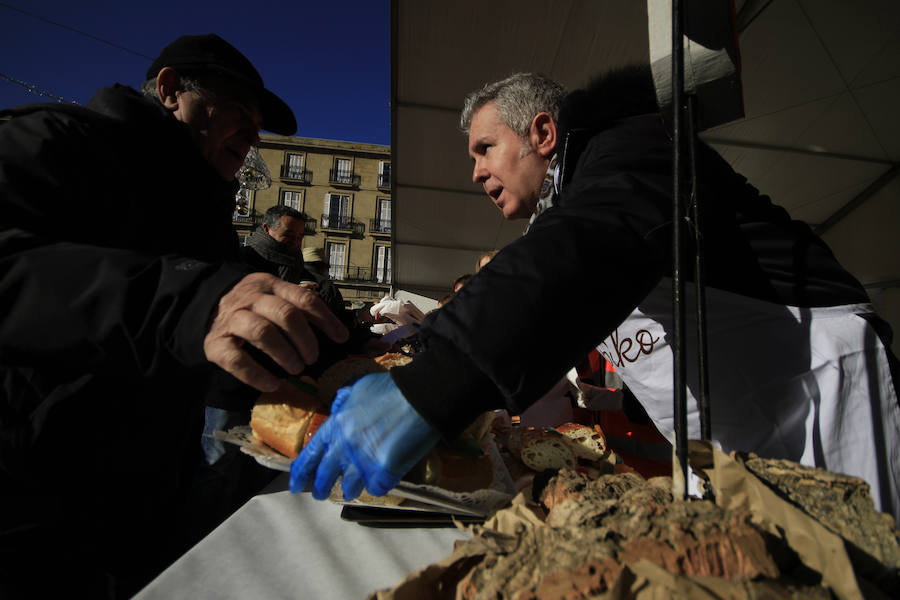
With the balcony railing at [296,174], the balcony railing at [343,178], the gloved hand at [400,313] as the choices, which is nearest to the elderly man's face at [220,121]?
the gloved hand at [400,313]

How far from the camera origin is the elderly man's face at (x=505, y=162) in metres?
1.66

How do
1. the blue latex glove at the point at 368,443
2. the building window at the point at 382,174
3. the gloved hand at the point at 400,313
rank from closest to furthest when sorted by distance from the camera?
the blue latex glove at the point at 368,443 → the gloved hand at the point at 400,313 → the building window at the point at 382,174

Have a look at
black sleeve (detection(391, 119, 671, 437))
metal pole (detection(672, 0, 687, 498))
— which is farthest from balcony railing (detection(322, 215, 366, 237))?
metal pole (detection(672, 0, 687, 498))

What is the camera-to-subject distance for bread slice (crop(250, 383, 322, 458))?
113 cm

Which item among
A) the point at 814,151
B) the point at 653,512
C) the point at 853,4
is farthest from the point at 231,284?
the point at 814,151

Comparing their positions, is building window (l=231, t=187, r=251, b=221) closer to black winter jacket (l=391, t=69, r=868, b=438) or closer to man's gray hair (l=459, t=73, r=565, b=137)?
man's gray hair (l=459, t=73, r=565, b=137)

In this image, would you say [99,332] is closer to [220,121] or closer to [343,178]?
[220,121]

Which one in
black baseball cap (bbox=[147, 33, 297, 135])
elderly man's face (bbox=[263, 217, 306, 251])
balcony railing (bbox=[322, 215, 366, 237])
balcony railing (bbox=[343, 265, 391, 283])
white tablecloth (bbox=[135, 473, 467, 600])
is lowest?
white tablecloth (bbox=[135, 473, 467, 600])

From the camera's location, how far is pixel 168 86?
152cm

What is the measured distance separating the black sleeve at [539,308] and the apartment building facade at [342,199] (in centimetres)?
2916

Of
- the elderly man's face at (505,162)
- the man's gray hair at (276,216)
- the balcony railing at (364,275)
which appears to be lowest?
the elderly man's face at (505,162)

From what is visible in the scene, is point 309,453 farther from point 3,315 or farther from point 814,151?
point 814,151

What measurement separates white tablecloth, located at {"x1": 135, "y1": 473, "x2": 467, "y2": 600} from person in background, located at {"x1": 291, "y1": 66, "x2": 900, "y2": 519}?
14 centimetres

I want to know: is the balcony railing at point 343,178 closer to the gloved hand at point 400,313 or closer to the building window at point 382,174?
the building window at point 382,174
